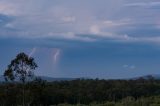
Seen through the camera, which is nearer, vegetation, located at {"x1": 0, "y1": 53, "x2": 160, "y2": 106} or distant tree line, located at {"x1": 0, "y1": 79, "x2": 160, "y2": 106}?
vegetation, located at {"x1": 0, "y1": 53, "x2": 160, "y2": 106}

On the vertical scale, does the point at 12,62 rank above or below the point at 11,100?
above

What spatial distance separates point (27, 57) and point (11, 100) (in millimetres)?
15193

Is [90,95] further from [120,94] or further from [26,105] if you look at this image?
[26,105]

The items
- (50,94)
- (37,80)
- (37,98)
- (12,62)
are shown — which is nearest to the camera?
(12,62)

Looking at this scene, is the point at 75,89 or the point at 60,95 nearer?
the point at 60,95

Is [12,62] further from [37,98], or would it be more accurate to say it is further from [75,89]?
[75,89]

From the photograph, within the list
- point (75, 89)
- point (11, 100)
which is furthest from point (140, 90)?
point (11, 100)

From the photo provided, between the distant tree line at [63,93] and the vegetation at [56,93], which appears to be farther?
the distant tree line at [63,93]

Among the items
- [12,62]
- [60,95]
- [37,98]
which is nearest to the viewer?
[12,62]

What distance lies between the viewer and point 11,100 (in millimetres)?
55438

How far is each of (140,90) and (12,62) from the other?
4548 centimetres

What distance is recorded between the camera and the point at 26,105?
1929 inches

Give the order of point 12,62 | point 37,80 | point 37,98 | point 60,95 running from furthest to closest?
point 60,95 < point 37,98 < point 37,80 < point 12,62

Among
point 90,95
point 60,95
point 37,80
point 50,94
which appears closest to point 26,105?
point 37,80
